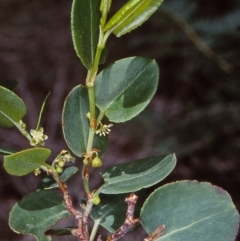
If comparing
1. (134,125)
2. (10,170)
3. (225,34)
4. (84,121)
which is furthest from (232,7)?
(10,170)

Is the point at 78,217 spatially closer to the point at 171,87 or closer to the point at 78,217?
the point at 78,217

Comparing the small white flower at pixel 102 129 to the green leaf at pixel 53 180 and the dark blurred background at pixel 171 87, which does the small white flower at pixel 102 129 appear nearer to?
the green leaf at pixel 53 180

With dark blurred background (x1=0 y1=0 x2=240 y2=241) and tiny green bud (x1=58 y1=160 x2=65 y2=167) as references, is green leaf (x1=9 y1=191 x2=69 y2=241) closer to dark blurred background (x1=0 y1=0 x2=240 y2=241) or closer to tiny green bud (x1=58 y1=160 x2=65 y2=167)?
tiny green bud (x1=58 y1=160 x2=65 y2=167)

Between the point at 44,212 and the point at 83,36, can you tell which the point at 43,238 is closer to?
the point at 44,212

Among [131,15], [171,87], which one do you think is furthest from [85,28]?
[171,87]

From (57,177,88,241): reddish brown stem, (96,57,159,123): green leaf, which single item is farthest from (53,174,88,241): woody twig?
(96,57,159,123): green leaf

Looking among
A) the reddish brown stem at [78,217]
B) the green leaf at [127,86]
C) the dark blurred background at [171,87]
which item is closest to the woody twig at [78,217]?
the reddish brown stem at [78,217]

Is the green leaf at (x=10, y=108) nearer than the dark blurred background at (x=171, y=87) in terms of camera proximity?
Yes
